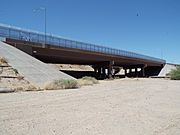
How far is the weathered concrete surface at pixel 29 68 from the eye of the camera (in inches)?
1060

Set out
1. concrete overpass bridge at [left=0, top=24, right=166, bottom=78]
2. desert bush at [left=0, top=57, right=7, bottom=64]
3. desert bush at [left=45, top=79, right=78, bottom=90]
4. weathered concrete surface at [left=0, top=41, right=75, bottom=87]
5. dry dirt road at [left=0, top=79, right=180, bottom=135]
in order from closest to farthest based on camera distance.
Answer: dry dirt road at [left=0, top=79, right=180, bottom=135]
desert bush at [left=45, top=79, right=78, bottom=90]
weathered concrete surface at [left=0, top=41, right=75, bottom=87]
desert bush at [left=0, top=57, right=7, bottom=64]
concrete overpass bridge at [left=0, top=24, right=166, bottom=78]

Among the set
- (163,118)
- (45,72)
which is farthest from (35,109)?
(45,72)

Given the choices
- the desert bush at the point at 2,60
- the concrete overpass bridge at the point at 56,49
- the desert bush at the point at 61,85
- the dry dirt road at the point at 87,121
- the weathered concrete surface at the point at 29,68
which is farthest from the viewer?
the concrete overpass bridge at the point at 56,49

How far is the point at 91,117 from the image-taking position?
11.0 metres

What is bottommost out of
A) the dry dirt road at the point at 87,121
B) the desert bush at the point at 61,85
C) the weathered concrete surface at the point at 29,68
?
the dry dirt road at the point at 87,121

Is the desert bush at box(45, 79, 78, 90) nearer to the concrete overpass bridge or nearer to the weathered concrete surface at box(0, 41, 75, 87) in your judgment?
the weathered concrete surface at box(0, 41, 75, 87)

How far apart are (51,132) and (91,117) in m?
2.94

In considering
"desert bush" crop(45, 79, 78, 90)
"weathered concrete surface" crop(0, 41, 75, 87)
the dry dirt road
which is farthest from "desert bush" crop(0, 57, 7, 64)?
the dry dirt road

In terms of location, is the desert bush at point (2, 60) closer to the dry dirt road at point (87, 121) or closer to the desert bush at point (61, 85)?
the desert bush at point (61, 85)

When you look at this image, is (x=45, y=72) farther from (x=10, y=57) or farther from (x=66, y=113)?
(x=66, y=113)

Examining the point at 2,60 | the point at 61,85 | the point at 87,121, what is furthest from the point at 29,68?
the point at 87,121

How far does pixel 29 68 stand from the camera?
95.8ft

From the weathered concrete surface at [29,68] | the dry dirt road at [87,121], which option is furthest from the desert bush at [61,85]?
the dry dirt road at [87,121]

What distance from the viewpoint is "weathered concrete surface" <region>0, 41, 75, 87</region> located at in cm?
2692
